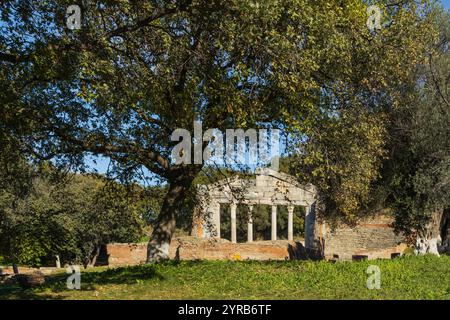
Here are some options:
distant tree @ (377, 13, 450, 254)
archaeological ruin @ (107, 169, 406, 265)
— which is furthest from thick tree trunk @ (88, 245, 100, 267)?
distant tree @ (377, 13, 450, 254)

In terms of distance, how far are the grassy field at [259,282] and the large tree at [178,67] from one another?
8.20ft

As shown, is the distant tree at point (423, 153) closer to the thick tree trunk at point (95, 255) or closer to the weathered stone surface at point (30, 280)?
the weathered stone surface at point (30, 280)

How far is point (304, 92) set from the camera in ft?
33.1

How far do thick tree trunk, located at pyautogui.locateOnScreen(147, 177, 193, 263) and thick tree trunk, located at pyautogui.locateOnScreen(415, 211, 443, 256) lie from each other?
8456mm

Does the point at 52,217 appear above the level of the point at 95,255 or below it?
above

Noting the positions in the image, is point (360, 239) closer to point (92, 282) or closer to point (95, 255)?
point (95, 255)

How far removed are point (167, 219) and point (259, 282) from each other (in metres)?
3.92

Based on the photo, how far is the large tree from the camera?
863 cm

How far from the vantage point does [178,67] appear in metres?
10.9

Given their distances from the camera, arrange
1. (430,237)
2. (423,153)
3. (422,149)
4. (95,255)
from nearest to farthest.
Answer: (422,149) < (423,153) < (430,237) < (95,255)

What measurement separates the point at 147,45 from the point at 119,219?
721 centimetres

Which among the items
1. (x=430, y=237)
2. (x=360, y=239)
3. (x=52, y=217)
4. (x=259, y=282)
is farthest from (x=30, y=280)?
(x=360, y=239)
